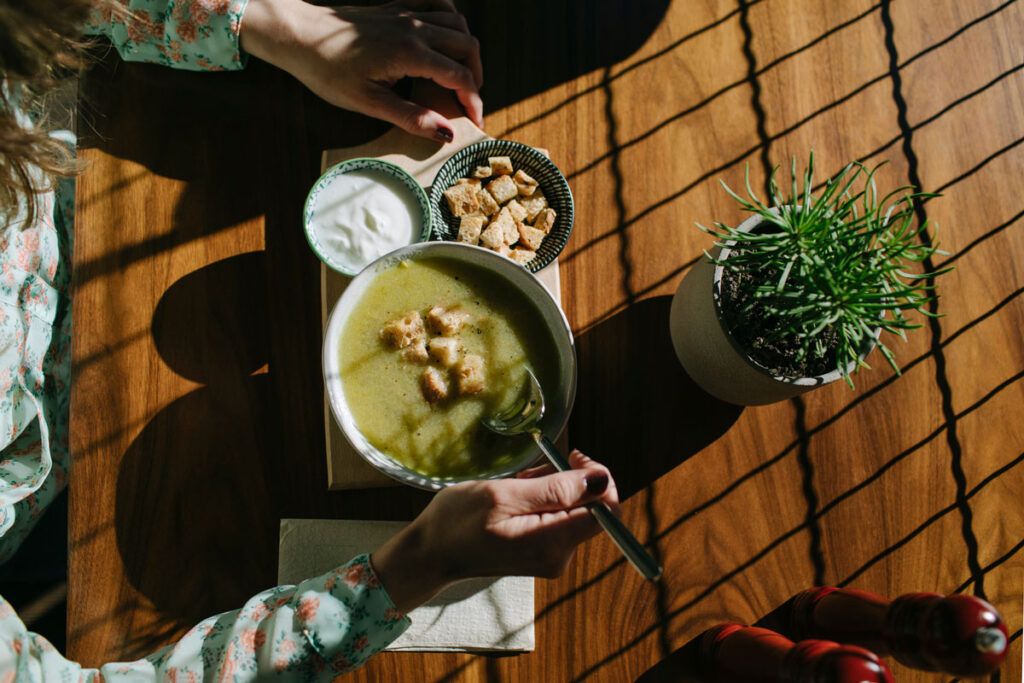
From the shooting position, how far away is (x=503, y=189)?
3.83 ft

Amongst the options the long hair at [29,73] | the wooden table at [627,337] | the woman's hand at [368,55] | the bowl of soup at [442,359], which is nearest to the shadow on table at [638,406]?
the wooden table at [627,337]

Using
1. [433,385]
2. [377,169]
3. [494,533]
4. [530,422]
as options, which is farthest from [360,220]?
[494,533]

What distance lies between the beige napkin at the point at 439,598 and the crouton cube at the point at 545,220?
21.6 inches

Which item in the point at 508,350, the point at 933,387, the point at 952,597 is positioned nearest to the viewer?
the point at 952,597

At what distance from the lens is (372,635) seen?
100 centimetres

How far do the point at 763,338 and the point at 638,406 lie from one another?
0.26 metres

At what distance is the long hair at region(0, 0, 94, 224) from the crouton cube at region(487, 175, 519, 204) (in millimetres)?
659

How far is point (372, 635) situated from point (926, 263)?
3.72ft

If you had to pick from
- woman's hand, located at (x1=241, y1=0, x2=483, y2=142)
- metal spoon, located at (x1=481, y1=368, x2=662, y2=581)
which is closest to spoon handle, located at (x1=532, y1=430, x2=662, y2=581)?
metal spoon, located at (x1=481, y1=368, x2=662, y2=581)

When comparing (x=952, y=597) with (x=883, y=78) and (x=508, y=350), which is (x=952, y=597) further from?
(x=883, y=78)

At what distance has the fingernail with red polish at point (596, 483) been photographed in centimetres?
98

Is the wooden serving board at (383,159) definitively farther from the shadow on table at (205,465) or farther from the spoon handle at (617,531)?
the spoon handle at (617,531)

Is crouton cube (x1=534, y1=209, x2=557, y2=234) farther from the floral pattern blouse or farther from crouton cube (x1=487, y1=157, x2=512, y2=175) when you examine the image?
the floral pattern blouse

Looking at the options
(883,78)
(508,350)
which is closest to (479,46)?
(508,350)
